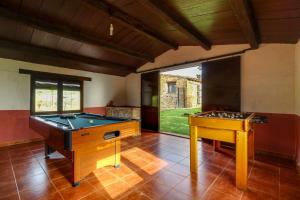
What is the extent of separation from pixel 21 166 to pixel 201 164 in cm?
331

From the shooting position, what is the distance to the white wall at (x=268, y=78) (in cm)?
327

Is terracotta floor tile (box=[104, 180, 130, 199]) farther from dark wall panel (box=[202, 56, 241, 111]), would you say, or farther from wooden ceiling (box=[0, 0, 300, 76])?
dark wall panel (box=[202, 56, 241, 111])

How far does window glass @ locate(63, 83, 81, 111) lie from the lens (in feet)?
17.0

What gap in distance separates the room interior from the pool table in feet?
0.07

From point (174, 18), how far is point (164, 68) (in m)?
2.68

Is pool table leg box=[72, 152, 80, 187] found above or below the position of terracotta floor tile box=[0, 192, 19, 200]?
above

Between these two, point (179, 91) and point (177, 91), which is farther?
point (179, 91)

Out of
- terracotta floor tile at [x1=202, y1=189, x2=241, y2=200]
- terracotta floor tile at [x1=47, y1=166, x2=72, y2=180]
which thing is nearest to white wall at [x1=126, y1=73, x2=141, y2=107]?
terracotta floor tile at [x1=47, y1=166, x2=72, y2=180]

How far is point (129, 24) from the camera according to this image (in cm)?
319

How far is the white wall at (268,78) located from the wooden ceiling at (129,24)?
0.24 meters

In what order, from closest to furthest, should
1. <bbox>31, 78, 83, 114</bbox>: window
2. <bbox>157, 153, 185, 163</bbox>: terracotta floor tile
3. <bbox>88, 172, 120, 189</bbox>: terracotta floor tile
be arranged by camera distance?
<bbox>88, 172, 120, 189</bbox>: terracotta floor tile, <bbox>157, 153, 185, 163</bbox>: terracotta floor tile, <bbox>31, 78, 83, 114</bbox>: window

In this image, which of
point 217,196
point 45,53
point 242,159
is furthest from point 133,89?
point 217,196

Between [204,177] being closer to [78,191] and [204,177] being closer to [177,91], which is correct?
[78,191]

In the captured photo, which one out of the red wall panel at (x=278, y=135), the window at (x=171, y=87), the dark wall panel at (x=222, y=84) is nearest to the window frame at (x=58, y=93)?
the dark wall panel at (x=222, y=84)
